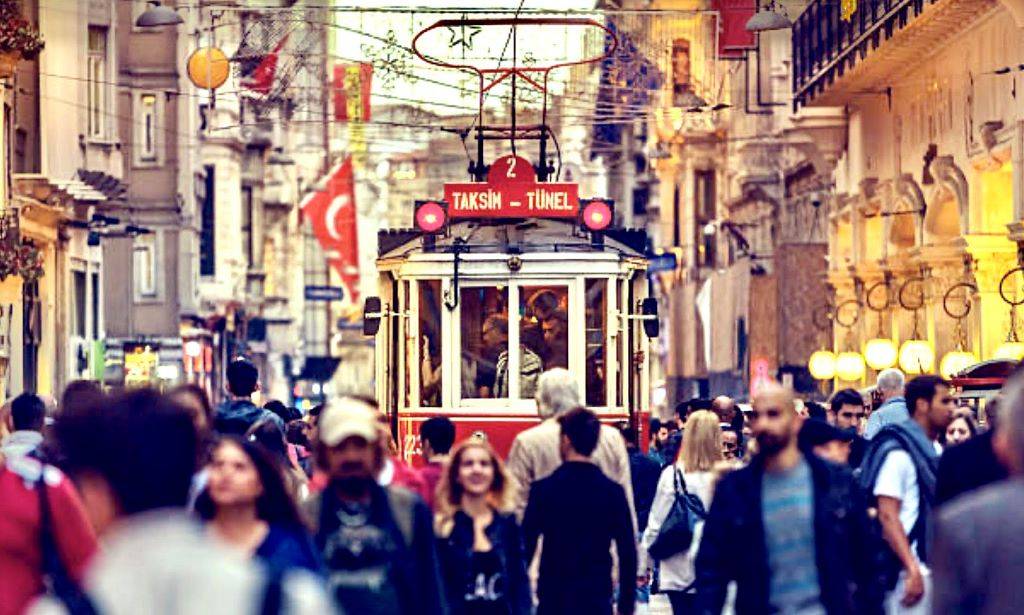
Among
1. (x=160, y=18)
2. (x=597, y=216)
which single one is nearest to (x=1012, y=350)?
(x=597, y=216)

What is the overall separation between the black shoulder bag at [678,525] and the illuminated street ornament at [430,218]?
9009 mm

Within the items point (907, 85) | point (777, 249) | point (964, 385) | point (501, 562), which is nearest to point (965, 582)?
point (501, 562)

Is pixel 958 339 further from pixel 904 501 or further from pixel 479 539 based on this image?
pixel 479 539

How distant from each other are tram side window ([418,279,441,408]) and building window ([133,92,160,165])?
1244 inches

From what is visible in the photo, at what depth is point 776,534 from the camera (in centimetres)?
1016

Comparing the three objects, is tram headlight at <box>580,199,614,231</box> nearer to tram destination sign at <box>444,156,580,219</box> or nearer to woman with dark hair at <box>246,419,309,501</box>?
tram destination sign at <box>444,156,580,219</box>

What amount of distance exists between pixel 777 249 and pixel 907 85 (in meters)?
9.75

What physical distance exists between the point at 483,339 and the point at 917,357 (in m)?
12.7

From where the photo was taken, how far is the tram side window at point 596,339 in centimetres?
2316

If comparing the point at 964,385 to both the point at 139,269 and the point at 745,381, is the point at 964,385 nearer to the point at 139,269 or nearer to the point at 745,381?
the point at 745,381

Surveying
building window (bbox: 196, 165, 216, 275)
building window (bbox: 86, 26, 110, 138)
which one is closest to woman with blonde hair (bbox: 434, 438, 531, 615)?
building window (bbox: 86, 26, 110, 138)

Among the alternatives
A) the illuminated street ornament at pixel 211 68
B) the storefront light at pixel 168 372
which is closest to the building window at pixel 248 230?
the storefront light at pixel 168 372

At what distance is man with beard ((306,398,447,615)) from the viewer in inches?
368

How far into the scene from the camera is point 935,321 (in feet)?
118
